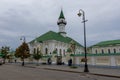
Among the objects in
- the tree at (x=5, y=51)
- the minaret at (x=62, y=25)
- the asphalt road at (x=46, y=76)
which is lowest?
the asphalt road at (x=46, y=76)

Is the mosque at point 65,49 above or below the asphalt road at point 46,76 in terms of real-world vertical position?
above

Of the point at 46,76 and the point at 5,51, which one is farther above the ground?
the point at 5,51

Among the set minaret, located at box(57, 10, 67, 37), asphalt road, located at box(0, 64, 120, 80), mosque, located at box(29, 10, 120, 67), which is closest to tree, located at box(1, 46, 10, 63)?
mosque, located at box(29, 10, 120, 67)

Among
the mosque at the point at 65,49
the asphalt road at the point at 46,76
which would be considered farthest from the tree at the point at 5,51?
the asphalt road at the point at 46,76

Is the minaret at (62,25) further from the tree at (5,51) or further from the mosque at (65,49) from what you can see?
the tree at (5,51)

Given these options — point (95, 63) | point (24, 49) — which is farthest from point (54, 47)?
point (95, 63)

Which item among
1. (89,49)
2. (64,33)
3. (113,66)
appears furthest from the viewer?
(89,49)

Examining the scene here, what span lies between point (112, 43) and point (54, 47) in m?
32.1

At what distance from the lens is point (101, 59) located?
108ft

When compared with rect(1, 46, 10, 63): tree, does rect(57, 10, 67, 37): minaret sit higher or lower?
higher

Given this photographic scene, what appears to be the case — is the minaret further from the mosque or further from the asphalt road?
the asphalt road

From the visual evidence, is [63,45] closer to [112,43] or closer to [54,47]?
[54,47]

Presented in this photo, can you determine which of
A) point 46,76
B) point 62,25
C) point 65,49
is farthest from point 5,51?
point 46,76

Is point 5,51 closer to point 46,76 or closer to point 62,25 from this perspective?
point 62,25
